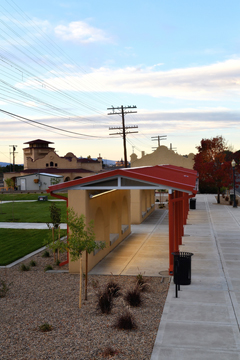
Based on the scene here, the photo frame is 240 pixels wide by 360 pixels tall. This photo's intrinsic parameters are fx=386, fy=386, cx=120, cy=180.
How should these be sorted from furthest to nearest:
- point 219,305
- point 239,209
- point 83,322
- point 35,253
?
1. point 239,209
2. point 35,253
3. point 219,305
4. point 83,322

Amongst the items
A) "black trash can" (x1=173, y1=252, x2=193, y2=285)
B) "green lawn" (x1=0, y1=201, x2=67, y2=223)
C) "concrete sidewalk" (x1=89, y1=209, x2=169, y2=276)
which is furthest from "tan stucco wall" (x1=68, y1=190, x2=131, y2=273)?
"green lawn" (x1=0, y1=201, x2=67, y2=223)

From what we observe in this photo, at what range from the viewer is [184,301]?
408 inches

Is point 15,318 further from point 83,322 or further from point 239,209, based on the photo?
point 239,209

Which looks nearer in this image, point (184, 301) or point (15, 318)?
point (15, 318)

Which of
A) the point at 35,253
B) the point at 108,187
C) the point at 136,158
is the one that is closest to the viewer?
the point at 108,187

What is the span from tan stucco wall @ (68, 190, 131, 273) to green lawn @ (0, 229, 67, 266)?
Answer: 359 cm

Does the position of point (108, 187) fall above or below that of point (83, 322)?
above

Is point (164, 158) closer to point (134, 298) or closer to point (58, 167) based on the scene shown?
point (134, 298)

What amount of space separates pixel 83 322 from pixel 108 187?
221 inches

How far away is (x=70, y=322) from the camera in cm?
906

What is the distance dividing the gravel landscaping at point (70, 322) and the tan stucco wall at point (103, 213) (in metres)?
2.06

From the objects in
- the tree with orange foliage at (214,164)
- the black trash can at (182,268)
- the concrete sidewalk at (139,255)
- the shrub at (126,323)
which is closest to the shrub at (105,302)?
the shrub at (126,323)

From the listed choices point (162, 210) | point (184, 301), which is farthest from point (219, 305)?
point (162, 210)

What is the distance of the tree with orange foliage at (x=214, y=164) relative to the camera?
121 feet
